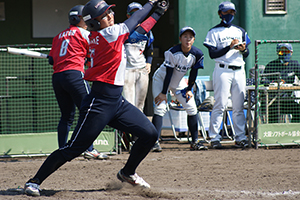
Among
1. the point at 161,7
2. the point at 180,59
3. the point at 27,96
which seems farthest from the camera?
the point at 27,96

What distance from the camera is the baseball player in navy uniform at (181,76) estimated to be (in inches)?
273

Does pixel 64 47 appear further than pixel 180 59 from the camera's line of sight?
No

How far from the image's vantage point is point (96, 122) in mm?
3977

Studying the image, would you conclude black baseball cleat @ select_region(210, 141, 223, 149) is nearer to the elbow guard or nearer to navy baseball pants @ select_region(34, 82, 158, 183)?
the elbow guard

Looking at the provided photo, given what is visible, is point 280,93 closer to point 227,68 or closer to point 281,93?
point 281,93

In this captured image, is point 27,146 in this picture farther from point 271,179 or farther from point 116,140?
point 271,179

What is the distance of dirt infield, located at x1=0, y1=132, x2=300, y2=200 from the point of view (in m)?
4.19

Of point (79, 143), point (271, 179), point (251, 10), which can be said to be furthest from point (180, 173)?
point (251, 10)

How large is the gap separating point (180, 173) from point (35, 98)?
11.5 ft

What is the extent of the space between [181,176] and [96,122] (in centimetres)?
162

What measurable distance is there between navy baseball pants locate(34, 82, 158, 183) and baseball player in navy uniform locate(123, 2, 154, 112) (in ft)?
9.52

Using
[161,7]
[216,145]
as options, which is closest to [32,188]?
[161,7]

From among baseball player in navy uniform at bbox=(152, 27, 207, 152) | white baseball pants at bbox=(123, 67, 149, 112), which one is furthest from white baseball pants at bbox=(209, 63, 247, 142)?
white baseball pants at bbox=(123, 67, 149, 112)

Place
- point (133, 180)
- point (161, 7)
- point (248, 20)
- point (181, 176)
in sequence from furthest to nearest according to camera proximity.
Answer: point (248, 20) < point (181, 176) < point (133, 180) < point (161, 7)
